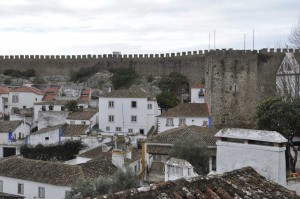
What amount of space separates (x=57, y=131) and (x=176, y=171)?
913 inches

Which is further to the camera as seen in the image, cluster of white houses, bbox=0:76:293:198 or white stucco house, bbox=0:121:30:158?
white stucco house, bbox=0:121:30:158

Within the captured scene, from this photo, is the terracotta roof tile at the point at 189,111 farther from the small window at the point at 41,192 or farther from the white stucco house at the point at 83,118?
the small window at the point at 41,192

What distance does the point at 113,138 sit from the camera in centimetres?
3067

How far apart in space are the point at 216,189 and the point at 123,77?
154ft

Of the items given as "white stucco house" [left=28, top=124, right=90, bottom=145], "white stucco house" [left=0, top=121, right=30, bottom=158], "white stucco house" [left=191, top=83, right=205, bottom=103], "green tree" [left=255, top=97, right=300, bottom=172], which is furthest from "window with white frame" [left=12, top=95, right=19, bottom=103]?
"green tree" [left=255, top=97, right=300, bottom=172]

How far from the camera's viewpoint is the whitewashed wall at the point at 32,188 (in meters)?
19.2

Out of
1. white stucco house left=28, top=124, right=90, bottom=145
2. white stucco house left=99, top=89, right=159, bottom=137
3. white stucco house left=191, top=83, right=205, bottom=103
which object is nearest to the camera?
white stucco house left=28, top=124, right=90, bottom=145

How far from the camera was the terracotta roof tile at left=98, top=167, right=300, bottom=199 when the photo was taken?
16.7 ft

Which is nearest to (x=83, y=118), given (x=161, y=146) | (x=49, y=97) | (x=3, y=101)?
(x=49, y=97)

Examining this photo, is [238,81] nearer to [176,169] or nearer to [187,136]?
[187,136]

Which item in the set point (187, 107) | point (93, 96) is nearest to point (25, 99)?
point (93, 96)

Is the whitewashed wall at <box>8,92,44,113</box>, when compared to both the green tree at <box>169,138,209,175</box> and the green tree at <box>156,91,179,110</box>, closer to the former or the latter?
the green tree at <box>156,91,179,110</box>

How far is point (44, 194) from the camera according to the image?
64.6ft

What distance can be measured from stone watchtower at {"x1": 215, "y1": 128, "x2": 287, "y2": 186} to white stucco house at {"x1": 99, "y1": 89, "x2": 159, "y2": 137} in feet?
87.5
